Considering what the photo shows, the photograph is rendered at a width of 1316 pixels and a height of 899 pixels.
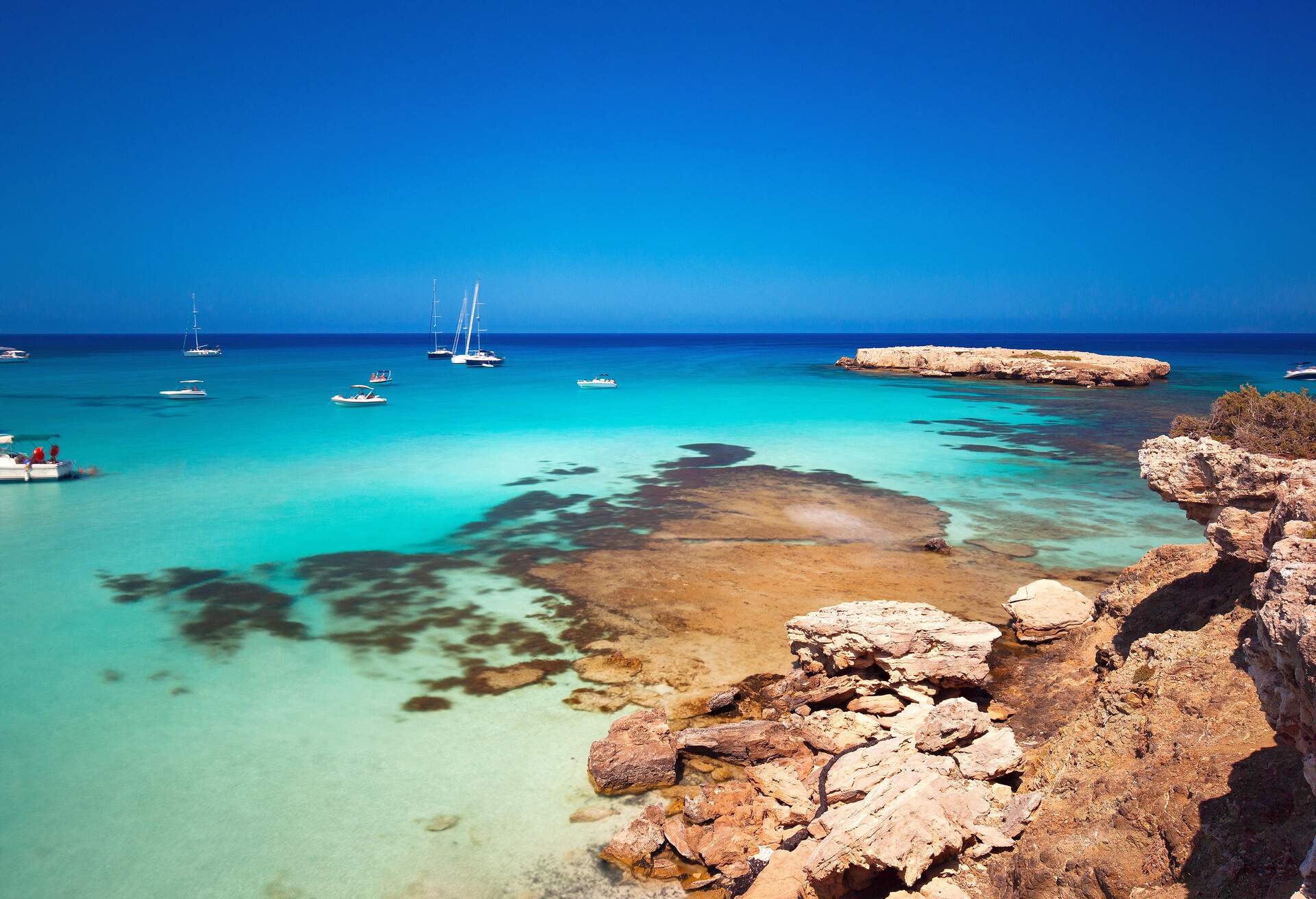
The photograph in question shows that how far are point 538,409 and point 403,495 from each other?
25.7 m

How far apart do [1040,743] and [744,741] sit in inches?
117

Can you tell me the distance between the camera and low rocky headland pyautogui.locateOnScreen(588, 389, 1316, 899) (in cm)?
453

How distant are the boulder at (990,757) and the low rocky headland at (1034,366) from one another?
62.9m

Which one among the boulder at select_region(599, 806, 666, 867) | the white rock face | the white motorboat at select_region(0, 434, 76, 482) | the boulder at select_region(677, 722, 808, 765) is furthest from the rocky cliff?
the white motorboat at select_region(0, 434, 76, 482)

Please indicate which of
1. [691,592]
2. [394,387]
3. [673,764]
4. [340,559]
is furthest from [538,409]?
[673,764]

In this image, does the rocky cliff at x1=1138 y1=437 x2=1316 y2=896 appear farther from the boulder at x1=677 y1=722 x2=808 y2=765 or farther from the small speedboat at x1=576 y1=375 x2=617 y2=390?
the small speedboat at x1=576 y1=375 x2=617 y2=390

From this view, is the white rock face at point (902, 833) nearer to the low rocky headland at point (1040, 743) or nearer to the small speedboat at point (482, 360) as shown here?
the low rocky headland at point (1040, 743)

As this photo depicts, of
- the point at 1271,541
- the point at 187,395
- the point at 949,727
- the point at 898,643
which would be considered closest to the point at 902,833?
the point at 949,727

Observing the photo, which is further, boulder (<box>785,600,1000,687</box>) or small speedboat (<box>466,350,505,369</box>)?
small speedboat (<box>466,350,505,369</box>)

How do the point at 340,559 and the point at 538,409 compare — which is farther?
the point at 538,409

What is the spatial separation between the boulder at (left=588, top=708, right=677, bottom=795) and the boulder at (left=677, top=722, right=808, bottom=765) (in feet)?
0.81

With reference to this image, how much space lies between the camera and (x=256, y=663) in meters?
11.3

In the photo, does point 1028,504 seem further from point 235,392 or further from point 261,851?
point 235,392

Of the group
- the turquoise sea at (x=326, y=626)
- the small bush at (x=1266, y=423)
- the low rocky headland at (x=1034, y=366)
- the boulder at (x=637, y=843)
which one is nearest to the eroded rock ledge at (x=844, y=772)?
the boulder at (x=637, y=843)
